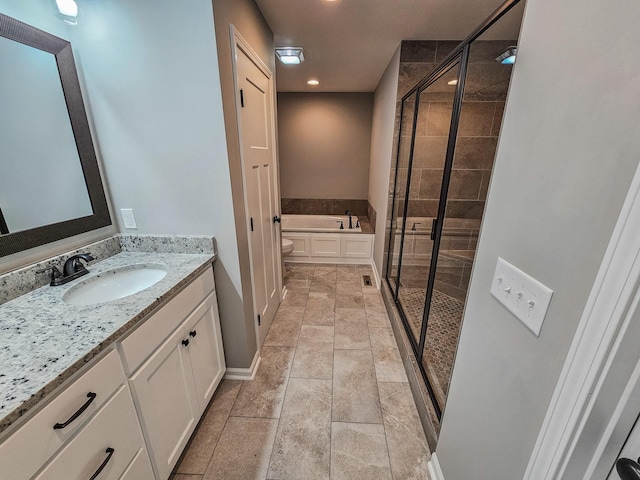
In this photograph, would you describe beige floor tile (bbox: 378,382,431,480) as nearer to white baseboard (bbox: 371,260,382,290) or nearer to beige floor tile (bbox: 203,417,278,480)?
beige floor tile (bbox: 203,417,278,480)

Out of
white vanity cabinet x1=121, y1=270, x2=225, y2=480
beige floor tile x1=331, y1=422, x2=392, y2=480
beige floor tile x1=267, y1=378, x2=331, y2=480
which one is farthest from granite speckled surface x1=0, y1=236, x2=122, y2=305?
beige floor tile x1=331, y1=422, x2=392, y2=480

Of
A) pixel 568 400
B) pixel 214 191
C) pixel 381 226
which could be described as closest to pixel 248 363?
pixel 214 191

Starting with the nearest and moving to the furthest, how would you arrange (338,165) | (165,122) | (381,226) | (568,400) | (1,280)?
(568,400) → (1,280) → (165,122) → (381,226) → (338,165)

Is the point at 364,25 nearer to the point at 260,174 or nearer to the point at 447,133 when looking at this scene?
the point at 447,133

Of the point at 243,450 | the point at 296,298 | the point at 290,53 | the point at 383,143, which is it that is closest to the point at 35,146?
the point at 243,450

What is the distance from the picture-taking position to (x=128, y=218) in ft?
4.93

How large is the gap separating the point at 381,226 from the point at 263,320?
176 centimetres

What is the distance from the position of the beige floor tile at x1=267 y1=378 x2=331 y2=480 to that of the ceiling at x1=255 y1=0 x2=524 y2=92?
7.05 ft

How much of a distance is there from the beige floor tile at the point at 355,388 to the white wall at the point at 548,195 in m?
0.72

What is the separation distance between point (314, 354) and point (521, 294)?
166cm

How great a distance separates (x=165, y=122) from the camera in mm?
1343

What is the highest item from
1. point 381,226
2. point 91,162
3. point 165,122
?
point 165,122

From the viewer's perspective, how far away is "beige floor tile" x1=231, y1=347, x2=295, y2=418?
1590 millimetres

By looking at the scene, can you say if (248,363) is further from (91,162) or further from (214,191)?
(91,162)
